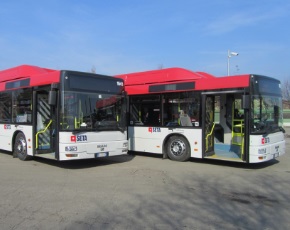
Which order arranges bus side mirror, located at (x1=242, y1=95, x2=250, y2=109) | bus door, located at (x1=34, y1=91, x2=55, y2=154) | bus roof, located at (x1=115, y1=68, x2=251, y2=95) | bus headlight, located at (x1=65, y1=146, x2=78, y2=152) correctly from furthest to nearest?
bus door, located at (x1=34, y1=91, x2=55, y2=154) < bus roof, located at (x1=115, y1=68, x2=251, y2=95) < bus side mirror, located at (x1=242, y1=95, x2=250, y2=109) < bus headlight, located at (x1=65, y1=146, x2=78, y2=152)

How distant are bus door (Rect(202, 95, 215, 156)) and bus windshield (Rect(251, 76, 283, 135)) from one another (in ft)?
5.46

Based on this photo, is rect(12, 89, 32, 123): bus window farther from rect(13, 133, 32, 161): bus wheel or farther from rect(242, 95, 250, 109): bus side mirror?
rect(242, 95, 250, 109): bus side mirror

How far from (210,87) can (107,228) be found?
7.00 m

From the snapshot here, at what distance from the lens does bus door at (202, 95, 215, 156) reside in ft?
37.4

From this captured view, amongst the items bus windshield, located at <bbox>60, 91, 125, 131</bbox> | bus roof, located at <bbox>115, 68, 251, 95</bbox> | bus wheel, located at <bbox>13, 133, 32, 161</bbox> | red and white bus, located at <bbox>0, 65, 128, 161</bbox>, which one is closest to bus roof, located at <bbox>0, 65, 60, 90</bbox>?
red and white bus, located at <bbox>0, 65, 128, 161</bbox>

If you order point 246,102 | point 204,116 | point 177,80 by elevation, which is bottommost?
point 204,116

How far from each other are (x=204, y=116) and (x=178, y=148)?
151cm

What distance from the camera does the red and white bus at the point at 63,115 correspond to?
9906 mm

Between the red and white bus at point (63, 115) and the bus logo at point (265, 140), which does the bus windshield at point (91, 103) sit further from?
the bus logo at point (265, 140)

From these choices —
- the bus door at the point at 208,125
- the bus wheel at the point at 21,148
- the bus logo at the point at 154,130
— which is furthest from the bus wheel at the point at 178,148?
the bus wheel at the point at 21,148

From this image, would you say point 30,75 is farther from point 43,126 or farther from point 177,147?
point 177,147

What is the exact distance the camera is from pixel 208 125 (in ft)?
38.3

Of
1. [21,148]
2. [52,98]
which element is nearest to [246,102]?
[52,98]

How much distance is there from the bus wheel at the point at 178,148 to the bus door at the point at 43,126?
401cm
